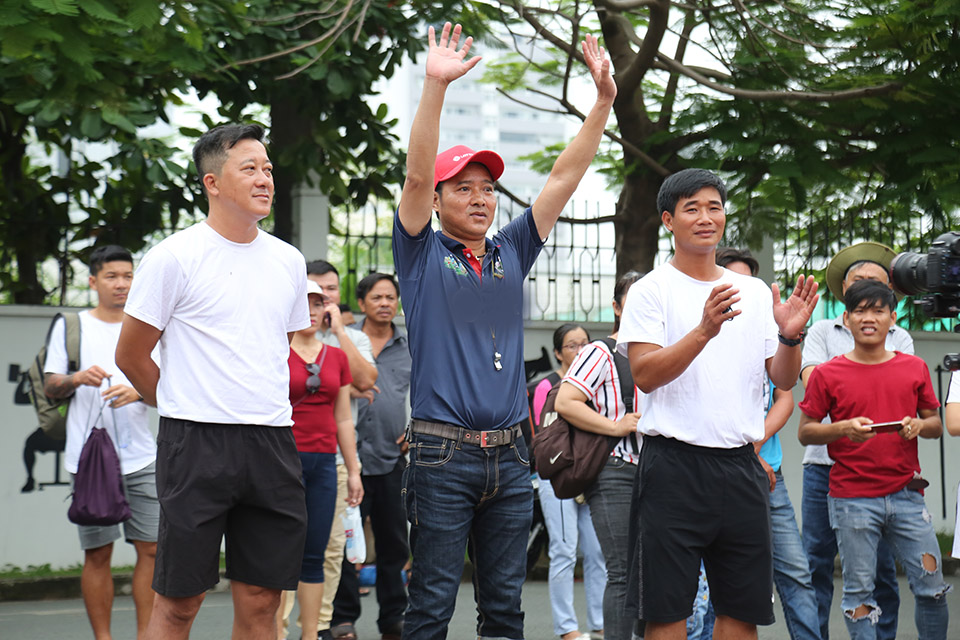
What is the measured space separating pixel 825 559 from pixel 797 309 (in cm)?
275

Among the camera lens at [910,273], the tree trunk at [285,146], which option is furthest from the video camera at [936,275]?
the tree trunk at [285,146]

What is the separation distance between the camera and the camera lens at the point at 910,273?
4.74 meters

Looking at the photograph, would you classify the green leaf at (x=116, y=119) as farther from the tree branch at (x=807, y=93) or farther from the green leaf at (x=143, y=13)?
the tree branch at (x=807, y=93)

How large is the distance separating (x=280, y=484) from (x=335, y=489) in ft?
7.51

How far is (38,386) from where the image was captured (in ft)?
Answer: 20.2

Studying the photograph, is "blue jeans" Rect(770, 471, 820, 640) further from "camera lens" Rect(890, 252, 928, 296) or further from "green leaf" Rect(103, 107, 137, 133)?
"green leaf" Rect(103, 107, 137, 133)

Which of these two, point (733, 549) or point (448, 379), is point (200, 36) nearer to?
point (448, 379)

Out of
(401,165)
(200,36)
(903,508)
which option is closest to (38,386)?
(200,36)

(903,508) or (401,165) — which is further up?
(401,165)

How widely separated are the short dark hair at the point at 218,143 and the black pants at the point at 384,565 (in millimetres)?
3377

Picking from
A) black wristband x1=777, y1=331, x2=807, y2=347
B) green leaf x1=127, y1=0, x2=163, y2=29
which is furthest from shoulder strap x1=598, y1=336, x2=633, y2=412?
green leaf x1=127, y1=0, x2=163, y2=29

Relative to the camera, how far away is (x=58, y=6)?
18.9 ft

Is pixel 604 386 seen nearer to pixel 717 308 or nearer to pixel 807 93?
pixel 717 308

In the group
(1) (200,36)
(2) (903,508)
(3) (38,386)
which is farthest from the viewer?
(1) (200,36)
